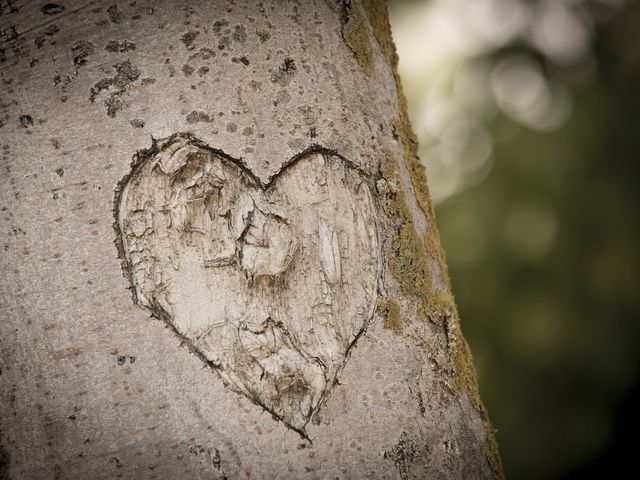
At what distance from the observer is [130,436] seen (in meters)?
0.64

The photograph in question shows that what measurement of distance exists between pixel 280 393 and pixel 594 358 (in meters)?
4.16

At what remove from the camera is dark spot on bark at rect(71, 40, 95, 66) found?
0.66 meters

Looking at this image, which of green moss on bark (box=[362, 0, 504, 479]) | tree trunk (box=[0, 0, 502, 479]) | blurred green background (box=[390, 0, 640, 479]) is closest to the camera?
tree trunk (box=[0, 0, 502, 479])

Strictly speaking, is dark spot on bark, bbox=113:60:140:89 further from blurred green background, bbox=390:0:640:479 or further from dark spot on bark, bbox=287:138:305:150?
blurred green background, bbox=390:0:640:479

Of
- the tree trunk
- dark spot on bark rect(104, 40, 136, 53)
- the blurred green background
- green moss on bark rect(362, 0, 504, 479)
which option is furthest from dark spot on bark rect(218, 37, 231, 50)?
the blurred green background

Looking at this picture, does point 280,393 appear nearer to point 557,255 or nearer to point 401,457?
point 401,457

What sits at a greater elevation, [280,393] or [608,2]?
[608,2]

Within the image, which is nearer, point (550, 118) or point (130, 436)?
point (130, 436)

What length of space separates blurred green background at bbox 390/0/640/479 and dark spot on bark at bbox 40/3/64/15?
3930 millimetres

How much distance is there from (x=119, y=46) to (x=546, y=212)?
13.3 feet

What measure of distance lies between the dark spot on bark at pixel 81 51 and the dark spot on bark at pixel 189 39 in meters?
0.11

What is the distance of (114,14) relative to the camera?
26.3 inches

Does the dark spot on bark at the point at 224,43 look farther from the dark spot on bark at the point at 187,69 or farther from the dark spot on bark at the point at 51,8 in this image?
the dark spot on bark at the point at 51,8

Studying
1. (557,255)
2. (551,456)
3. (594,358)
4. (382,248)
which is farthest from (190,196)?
(551,456)
